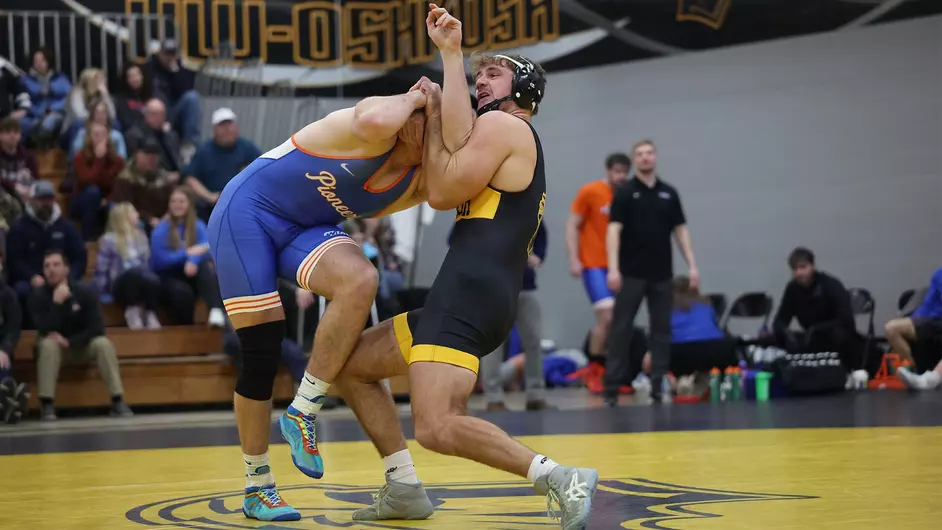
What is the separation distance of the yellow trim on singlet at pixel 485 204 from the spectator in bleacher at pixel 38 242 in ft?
19.4

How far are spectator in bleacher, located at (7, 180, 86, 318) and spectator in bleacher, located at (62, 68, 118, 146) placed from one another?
149cm

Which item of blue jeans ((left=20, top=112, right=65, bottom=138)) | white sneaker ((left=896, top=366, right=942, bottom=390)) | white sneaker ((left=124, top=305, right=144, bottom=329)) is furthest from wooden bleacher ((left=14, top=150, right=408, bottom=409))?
white sneaker ((left=896, top=366, right=942, bottom=390))

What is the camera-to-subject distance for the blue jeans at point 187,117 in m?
11.6

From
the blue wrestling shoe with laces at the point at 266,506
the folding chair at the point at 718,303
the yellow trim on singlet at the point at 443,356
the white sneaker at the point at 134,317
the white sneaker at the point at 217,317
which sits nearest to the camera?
the yellow trim on singlet at the point at 443,356

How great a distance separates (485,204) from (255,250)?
0.73 metres

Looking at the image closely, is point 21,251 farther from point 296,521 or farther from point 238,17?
point 296,521

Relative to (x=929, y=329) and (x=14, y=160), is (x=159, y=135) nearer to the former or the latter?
(x=14, y=160)

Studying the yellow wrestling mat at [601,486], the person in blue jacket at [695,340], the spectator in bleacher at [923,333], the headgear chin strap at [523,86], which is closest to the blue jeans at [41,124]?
the person in blue jacket at [695,340]

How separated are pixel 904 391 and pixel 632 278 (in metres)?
1.96

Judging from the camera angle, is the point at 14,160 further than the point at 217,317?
Yes

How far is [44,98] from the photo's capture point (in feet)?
37.1

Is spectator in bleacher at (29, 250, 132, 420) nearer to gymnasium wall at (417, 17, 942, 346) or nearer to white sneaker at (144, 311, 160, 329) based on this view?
white sneaker at (144, 311, 160, 329)

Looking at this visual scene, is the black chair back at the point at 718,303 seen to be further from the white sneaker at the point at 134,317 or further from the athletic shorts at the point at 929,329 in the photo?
the white sneaker at the point at 134,317

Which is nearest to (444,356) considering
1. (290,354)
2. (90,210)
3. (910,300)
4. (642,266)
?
(642,266)
